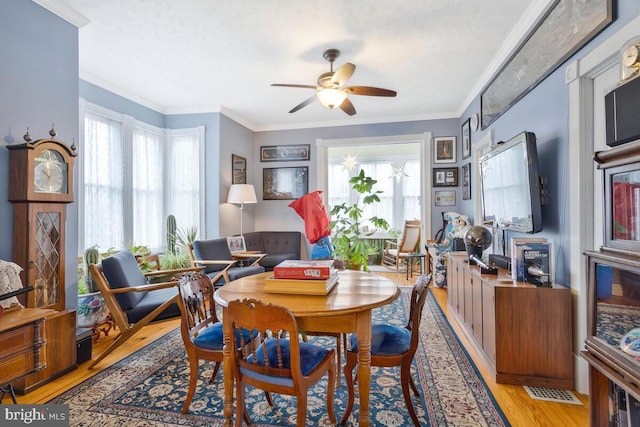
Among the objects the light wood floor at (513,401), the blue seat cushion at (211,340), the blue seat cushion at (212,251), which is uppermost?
the blue seat cushion at (212,251)

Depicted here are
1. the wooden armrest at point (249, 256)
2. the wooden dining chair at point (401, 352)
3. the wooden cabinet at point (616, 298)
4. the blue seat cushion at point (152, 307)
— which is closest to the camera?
the wooden cabinet at point (616, 298)

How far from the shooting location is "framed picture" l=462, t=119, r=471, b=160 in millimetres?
4594

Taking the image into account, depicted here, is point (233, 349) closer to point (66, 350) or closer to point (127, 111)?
point (66, 350)

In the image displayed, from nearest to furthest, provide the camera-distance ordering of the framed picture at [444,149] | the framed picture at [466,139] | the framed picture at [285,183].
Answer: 1. the framed picture at [466,139]
2. the framed picture at [444,149]
3. the framed picture at [285,183]

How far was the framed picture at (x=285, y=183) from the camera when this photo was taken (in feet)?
19.1

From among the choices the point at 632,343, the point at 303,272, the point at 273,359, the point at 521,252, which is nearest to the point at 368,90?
the point at 521,252

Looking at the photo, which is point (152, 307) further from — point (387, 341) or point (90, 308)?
point (387, 341)

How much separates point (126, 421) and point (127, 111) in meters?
3.83

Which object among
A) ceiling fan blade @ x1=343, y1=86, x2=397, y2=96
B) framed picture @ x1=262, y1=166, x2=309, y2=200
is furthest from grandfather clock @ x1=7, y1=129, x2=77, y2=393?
framed picture @ x1=262, y1=166, x2=309, y2=200

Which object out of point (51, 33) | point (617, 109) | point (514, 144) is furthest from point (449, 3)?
point (51, 33)

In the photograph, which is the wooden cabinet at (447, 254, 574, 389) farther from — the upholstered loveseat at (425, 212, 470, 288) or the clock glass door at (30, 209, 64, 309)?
the clock glass door at (30, 209, 64, 309)

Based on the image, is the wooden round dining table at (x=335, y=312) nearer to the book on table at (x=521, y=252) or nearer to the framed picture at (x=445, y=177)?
the book on table at (x=521, y=252)

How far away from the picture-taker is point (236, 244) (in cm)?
486

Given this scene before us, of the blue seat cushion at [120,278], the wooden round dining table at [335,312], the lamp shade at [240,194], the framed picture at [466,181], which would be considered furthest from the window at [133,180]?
the framed picture at [466,181]
